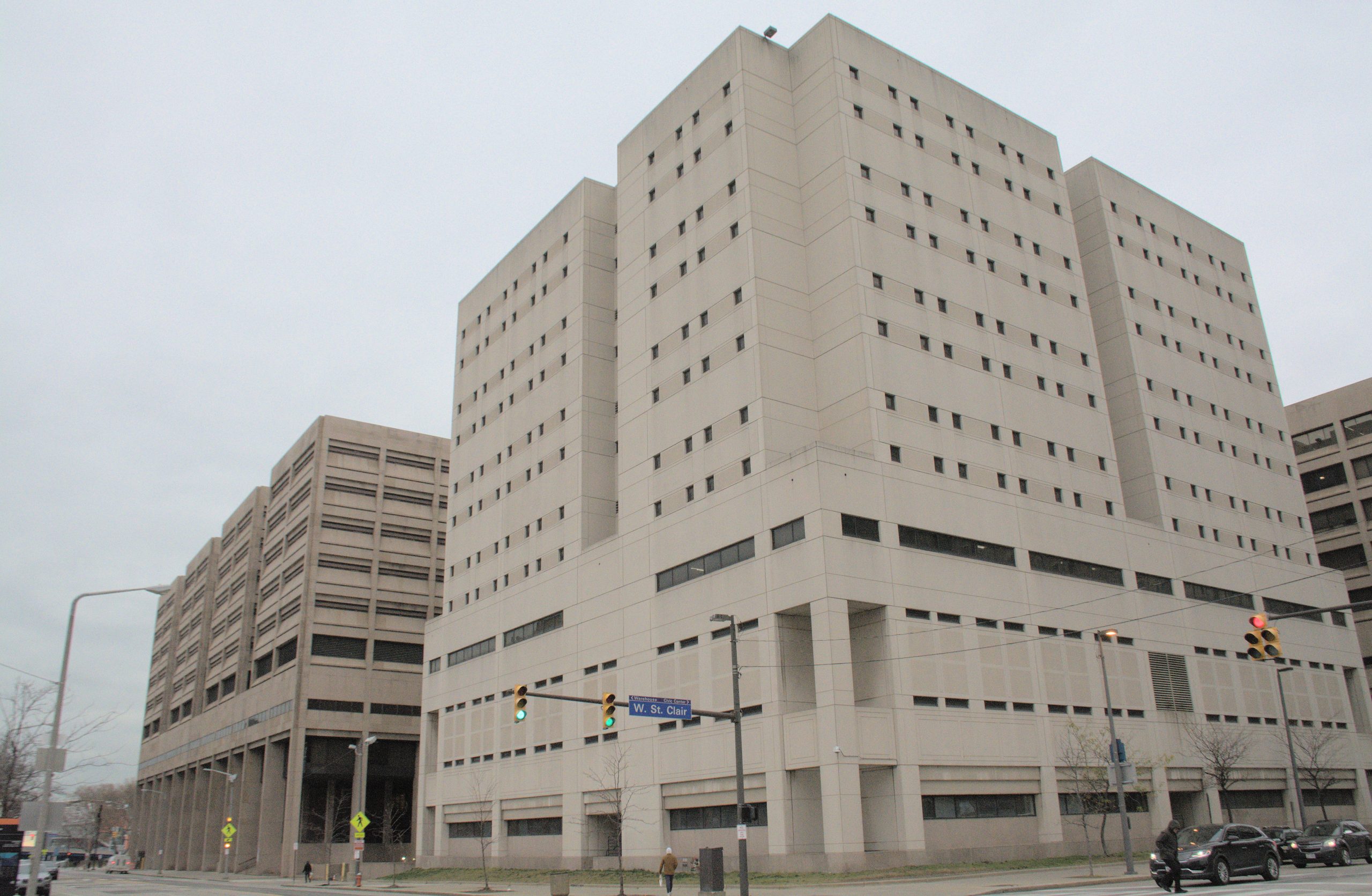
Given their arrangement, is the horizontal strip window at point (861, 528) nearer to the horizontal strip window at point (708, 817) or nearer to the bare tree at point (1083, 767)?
the horizontal strip window at point (708, 817)

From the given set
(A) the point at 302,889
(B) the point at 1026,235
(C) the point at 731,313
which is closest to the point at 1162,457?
(B) the point at 1026,235

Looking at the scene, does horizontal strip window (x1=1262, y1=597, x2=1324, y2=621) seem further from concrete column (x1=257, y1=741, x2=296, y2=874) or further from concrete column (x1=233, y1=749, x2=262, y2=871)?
concrete column (x1=233, y1=749, x2=262, y2=871)

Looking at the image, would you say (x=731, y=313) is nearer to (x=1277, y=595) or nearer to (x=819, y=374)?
(x=819, y=374)

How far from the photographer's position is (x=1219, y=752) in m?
56.1

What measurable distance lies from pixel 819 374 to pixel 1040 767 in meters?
23.4

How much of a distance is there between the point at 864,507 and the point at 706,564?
9.58 meters

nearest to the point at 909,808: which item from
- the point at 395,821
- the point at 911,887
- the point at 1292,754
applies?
the point at 911,887

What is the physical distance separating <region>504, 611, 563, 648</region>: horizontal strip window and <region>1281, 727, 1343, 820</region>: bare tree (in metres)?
47.3

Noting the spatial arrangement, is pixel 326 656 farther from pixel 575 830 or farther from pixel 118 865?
pixel 575 830

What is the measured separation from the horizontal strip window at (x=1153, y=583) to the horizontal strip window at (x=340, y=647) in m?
69.0

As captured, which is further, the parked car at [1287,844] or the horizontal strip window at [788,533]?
the horizontal strip window at [788,533]

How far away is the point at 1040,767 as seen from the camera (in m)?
49.9

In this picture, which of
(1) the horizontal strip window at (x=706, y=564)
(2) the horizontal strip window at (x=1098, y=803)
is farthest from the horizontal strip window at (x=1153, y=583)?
(1) the horizontal strip window at (x=706, y=564)

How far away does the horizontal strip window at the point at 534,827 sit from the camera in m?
61.7
